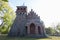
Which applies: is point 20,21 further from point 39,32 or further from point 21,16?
point 39,32

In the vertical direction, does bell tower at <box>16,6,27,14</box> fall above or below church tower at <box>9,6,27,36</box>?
above

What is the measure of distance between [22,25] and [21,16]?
2.63 metres

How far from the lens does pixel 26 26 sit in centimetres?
3108

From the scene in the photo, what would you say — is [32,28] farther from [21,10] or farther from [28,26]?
[21,10]

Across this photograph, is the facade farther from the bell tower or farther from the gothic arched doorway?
the bell tower

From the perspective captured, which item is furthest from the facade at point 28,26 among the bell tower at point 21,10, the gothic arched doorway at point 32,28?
the bell tower at point 21,10

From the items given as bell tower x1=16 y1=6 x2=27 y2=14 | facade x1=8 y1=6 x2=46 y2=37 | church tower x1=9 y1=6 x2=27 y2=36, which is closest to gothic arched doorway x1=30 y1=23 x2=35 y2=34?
facade x1=8 y1=6 x2=46 y2=37

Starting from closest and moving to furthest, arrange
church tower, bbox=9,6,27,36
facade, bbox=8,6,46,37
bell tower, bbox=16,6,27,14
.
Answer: facade, bbox=8,6,46,37 → church tower, bbox=9,6,27,36 → bell tower, bbox=16,6,27,14

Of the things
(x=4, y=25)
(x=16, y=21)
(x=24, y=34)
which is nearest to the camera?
(x=24, y=34)

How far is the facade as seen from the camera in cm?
3068

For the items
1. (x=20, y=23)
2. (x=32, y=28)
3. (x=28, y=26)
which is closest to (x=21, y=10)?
(x=20, y=23)

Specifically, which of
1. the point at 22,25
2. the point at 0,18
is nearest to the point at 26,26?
the point at 22,25

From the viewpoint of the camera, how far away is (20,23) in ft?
104

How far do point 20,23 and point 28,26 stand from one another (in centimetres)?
232
